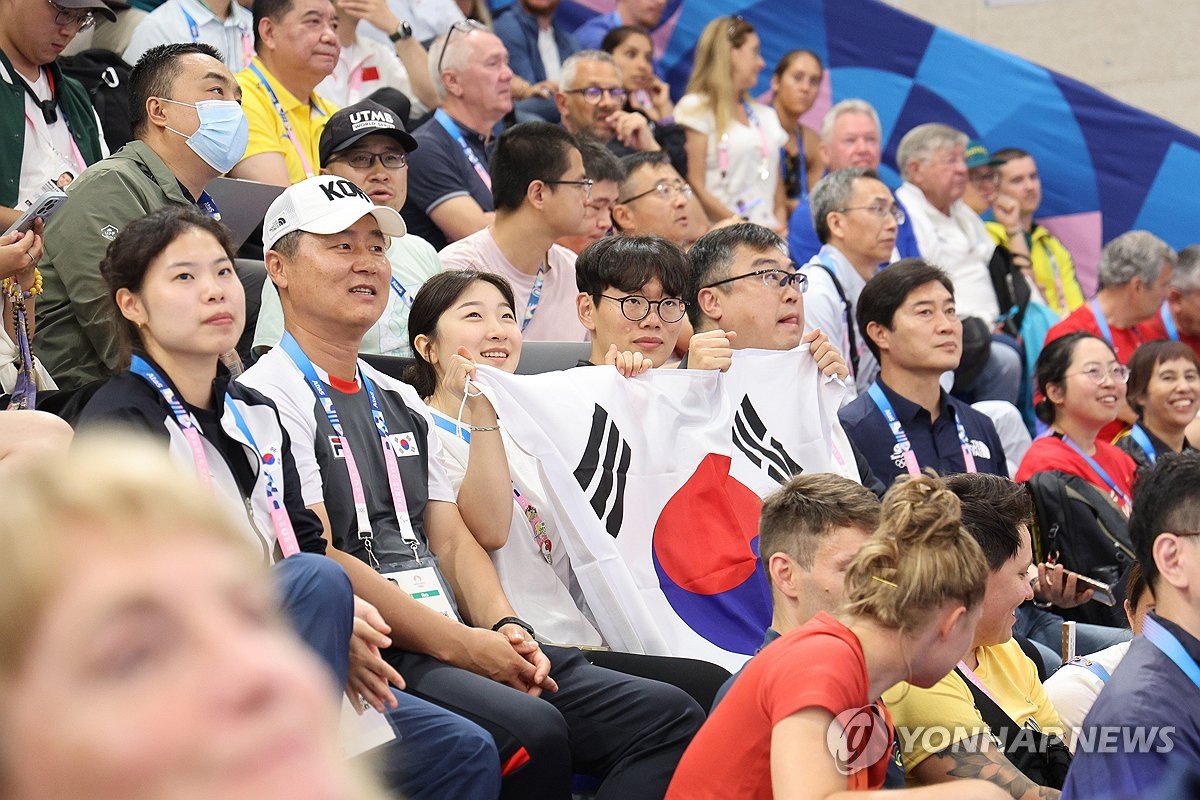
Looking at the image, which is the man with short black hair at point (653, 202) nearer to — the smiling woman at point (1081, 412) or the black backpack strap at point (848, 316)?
the black backpack strap at point (848, 316)

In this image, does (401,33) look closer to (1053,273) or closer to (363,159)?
(363,159)

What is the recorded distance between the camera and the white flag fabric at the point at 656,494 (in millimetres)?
3730

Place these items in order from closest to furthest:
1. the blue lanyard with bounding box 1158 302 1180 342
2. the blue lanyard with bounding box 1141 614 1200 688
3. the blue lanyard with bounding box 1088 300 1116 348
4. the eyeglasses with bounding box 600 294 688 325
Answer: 1. the blue lanyard with bounding box 1141 614 1200 688
2. the eyeglasses with bounding box 600 294 688 325
3. the blue lanyard with bounding box 1088 300 1116 348
4. the blue lanyard with bounding box 1158 302 1180 342

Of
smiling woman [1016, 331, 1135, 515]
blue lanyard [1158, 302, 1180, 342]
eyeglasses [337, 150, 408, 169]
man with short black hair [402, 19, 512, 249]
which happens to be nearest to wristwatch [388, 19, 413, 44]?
man with short black hair [402, 19, 512, 249]

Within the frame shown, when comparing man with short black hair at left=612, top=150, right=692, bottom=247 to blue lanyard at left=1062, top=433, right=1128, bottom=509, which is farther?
man with short black hair at left=612, top=150, right=692, bottom=247

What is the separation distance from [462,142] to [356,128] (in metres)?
1.23

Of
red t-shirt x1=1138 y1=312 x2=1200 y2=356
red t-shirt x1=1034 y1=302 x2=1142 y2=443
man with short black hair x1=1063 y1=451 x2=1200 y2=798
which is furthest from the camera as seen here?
red t-shirt x1=1138 y1=312 x2=1200 y2=356

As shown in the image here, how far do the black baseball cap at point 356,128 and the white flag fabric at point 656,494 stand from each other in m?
1.73

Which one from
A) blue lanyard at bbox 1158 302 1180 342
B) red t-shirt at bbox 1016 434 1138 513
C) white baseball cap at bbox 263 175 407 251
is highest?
blue lanyard at bbox 1158 302 1180 342

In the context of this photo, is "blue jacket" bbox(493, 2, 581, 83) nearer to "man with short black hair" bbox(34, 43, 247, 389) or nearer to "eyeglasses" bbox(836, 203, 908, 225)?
"eyeglasses" bbox(836, 203, 908, 225)

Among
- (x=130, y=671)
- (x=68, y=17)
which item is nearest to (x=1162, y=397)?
(x=68, y=17)

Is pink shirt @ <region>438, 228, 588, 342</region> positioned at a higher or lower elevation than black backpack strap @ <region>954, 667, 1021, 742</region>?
higher

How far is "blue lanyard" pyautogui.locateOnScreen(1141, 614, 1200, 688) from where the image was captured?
8.86 feet

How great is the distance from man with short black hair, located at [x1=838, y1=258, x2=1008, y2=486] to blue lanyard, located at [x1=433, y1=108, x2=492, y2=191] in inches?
78.1
